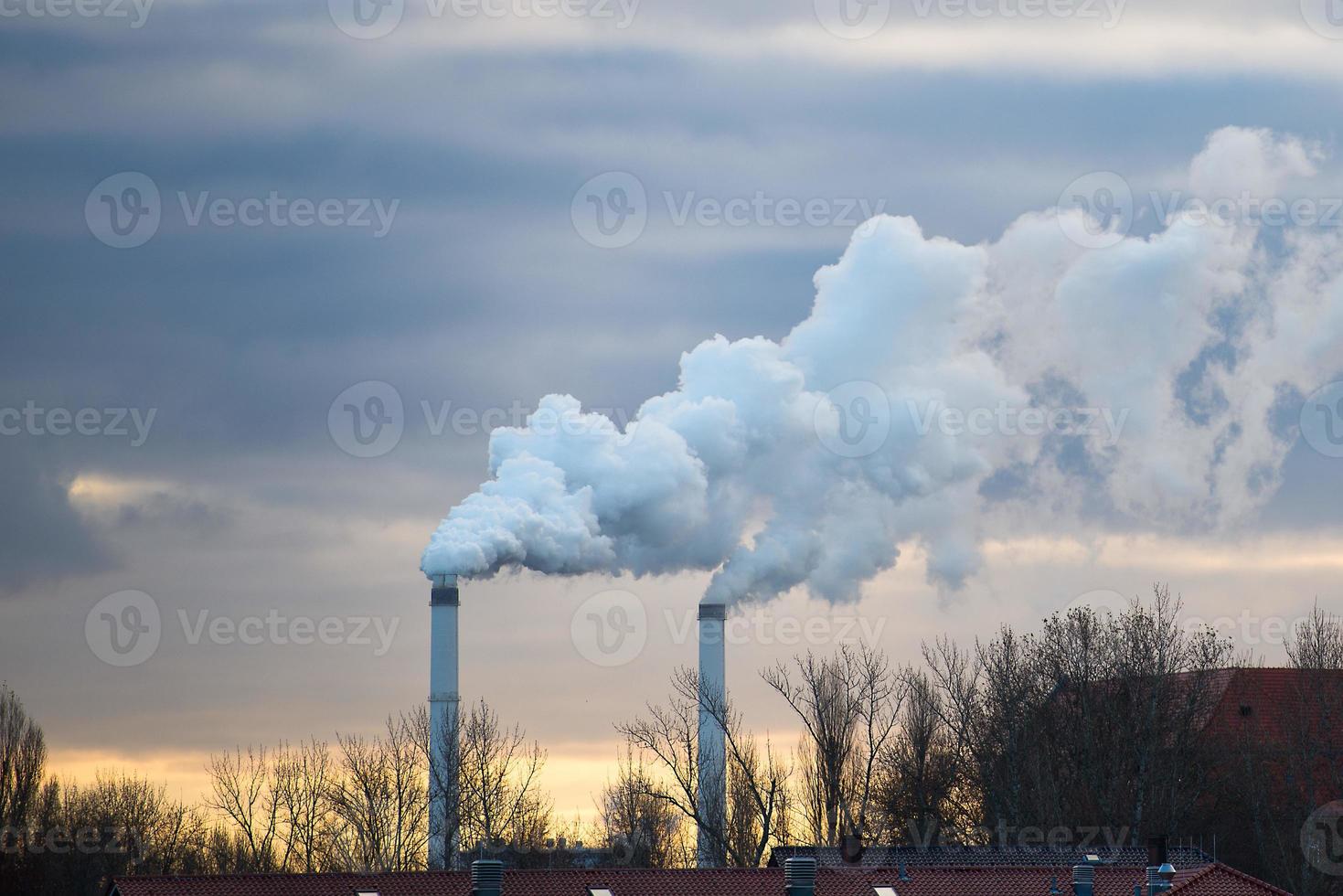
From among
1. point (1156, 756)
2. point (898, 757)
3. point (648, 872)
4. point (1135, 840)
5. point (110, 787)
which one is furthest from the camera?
point (110, 787)

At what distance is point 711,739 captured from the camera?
75688mm

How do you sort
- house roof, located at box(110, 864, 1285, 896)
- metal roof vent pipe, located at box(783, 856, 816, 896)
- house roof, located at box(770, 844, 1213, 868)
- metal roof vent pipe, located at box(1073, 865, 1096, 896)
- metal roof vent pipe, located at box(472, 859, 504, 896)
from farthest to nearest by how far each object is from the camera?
house roof, located at box(770, 844, 1213, 868) < metal roof vent pipe, located at box(1073, 865, 1096, 896) < house roof, located at box(110, 864, 1285, 896) < metal roof vent pipe, located at box(783, 856, 816, 896) < metal roof vent pipe, located at box(472, 859, 504, 896)

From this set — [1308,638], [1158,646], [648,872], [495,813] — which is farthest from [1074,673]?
[648,872]

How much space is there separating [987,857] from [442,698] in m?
28.8

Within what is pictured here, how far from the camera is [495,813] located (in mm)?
73500

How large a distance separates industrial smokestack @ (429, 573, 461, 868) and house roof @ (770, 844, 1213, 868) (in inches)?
831

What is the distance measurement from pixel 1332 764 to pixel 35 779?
2029 inches

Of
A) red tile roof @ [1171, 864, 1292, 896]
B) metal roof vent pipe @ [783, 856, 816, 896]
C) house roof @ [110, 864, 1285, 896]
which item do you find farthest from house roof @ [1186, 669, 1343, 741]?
metal roof vent pipe @ [783, 856, 816, 896]

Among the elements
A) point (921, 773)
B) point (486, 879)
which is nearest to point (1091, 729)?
point (921, 773)

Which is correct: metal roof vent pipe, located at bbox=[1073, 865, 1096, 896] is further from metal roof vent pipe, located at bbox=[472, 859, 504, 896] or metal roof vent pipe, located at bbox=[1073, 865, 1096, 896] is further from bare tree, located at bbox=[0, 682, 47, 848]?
bare tree, located at bbox=[0, 682, 47, 848]

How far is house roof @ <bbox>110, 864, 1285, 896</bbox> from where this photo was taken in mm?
43750

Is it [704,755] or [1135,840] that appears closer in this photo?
[1135,840]

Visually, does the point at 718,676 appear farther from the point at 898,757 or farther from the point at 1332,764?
the point at 1332,764

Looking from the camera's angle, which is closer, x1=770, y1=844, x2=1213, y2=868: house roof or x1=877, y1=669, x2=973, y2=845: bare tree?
x1=770, y1=844, x2=1213, y2=868: house roof
